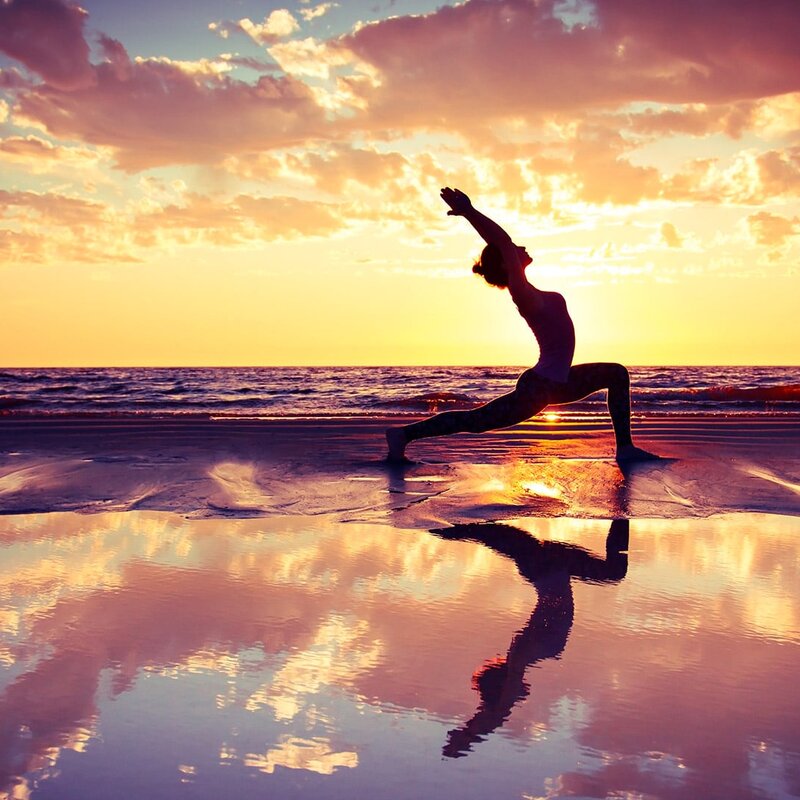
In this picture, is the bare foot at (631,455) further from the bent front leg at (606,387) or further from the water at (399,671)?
the water at (399,671)

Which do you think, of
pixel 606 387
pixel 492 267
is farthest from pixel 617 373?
pixel 492 267

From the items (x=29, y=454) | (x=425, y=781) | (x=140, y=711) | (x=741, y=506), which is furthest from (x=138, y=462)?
(x=425, y=781)

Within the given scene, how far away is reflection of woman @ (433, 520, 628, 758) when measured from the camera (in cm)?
168

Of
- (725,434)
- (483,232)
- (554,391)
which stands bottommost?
(725,434)

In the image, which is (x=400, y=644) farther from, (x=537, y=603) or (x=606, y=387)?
(x=606, y=387)

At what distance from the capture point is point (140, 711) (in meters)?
1.70

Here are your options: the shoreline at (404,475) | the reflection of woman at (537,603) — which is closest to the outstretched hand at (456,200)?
the shoreline at (404,475)

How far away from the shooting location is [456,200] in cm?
559

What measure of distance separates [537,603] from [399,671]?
73 cm

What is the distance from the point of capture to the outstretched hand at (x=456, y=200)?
5.58 m

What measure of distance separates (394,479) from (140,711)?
3843 mm

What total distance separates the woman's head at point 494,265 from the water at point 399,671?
2966mm

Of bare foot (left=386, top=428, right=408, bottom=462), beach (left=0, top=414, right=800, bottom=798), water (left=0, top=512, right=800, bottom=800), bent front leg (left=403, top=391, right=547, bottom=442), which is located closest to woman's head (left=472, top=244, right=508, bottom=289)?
bent front leg (left=403, top=391, right=547, bottom=442)

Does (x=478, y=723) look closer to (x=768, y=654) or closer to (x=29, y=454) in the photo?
(x=768, y=654)
